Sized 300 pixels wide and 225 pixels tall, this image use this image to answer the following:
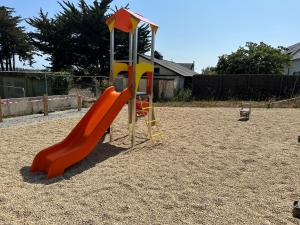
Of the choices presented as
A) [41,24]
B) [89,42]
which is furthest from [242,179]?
[41,24]

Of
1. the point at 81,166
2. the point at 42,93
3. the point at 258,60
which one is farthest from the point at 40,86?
the point at 258,60

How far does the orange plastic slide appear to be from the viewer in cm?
487

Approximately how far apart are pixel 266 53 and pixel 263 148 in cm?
1905

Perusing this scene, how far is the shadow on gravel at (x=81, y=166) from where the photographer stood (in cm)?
463

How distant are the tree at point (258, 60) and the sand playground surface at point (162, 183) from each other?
17.2 metres

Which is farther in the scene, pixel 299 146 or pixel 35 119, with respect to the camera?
pixel 35 119

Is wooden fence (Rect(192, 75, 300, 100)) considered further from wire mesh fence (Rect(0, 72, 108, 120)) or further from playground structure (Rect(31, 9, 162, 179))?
playground structure (Rect(31, 9, 162, 179))

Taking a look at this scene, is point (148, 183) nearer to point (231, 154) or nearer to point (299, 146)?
point (231, 154)

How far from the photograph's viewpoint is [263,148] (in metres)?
6.47

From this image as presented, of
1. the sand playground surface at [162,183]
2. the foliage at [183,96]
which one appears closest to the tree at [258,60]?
the foliage at [183,96]

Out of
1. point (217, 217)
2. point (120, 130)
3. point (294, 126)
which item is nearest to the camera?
point (217, 217)

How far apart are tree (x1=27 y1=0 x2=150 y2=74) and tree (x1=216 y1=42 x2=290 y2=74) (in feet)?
34.5

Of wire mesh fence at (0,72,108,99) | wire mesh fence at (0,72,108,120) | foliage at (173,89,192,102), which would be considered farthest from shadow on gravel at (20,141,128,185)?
foliage at (173,89,192,102)

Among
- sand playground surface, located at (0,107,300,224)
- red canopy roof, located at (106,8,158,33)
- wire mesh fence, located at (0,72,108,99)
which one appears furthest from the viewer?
wire mesh fence, located at (0,72,108,99)
